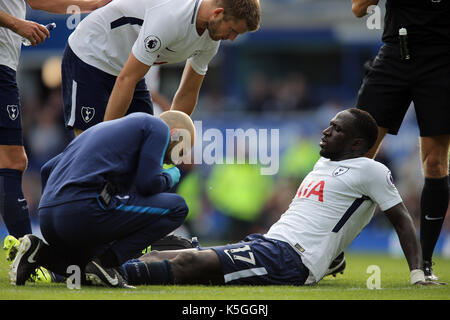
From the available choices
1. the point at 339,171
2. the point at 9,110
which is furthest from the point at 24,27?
the point at 339,171

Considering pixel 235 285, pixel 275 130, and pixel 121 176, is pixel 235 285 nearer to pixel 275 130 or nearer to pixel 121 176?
pixel 121 176

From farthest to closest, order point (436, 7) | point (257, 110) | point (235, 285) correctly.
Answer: point (257, 110)
point (436, 7)
point (235, 285)

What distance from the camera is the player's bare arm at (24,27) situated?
5672 millimetres

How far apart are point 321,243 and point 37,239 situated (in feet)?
6.03

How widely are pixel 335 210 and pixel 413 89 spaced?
128cm

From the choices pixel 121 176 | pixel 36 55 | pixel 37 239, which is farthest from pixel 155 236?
pixel 36 55

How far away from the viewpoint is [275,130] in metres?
14.1

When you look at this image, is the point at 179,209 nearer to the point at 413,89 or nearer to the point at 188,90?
the point at 188,90

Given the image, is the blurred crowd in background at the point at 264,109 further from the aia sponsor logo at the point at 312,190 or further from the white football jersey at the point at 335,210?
the white football jersey at the point at 335,210

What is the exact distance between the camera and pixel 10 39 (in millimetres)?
5984

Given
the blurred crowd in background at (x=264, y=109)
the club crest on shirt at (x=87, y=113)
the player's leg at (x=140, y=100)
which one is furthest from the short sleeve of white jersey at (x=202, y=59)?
the blurred crowd in background at (x=264, y=109)

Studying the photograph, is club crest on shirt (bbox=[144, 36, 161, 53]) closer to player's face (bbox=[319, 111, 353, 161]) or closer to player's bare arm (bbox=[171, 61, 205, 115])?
player's bare arm (bbox=[171, 61, 205, 115])

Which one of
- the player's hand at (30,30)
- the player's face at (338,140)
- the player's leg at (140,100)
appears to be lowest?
the player's face at (338,140)

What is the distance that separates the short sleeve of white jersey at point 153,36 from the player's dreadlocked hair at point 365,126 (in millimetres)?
1401
